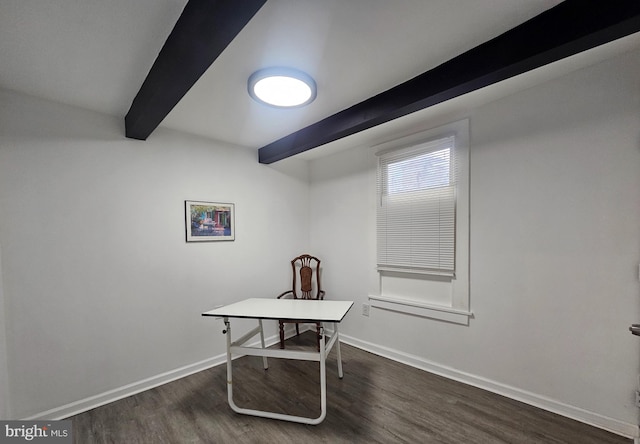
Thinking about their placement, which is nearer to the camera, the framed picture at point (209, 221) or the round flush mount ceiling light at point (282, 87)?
the round flush mount ceiling light at point (282, 87)

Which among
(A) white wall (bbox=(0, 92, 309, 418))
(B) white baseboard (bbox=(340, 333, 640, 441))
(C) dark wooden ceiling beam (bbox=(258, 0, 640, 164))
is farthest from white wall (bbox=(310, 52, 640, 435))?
(A) white wall (bbox=(0, 92, 309, 418))

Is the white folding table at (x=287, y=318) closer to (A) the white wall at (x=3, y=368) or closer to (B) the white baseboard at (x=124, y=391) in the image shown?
(B) the white baseboard at (x=124, y=391)

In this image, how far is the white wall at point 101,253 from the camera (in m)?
1.90

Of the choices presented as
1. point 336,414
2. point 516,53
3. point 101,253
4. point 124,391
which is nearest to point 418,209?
point 516,53

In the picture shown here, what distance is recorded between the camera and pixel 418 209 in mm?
2697

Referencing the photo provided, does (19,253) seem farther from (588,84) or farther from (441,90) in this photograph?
(588,84)

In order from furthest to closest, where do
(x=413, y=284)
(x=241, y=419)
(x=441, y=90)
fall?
(x=413, y=284), (x=241, y=419), (x=441, y=90)

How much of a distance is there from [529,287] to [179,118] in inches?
130

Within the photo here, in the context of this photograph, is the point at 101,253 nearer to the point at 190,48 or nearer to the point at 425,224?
the point at 190,48

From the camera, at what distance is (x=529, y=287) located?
2.06 metres

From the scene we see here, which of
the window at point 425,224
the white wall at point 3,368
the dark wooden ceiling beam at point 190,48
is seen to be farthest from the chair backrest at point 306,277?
the white wall at point 3,368

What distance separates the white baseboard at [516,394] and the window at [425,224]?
0.47 meters

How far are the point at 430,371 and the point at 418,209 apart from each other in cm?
160

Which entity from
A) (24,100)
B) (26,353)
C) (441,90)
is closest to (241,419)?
(26,353)
